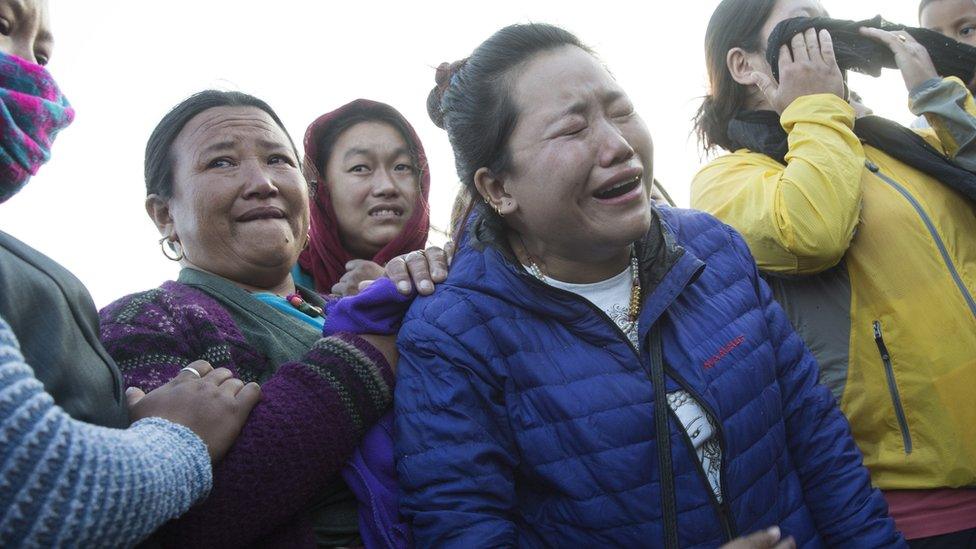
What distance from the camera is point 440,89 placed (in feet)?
7.29

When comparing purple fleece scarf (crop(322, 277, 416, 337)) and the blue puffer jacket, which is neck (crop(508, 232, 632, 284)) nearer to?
the blue puffer jacket

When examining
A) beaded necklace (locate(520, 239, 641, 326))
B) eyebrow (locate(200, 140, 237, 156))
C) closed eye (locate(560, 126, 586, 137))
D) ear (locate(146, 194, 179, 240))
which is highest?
closed eye (locate(560, 126, 586, 137))

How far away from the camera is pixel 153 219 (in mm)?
2355

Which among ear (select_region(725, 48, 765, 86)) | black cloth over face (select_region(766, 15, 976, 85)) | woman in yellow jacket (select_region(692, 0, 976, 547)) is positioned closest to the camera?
woman in yellow jacket (select_region(692, 0, 976, 547))

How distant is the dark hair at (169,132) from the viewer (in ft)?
7.43

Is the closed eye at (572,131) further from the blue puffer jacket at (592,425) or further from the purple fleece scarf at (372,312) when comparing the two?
the purple fleece scarf at (372,312)

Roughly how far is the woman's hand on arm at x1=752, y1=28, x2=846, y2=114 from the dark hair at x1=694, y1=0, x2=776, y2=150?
230 millimetres

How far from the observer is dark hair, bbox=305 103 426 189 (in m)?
3.29

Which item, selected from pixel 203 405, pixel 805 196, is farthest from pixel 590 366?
pixel 805 196

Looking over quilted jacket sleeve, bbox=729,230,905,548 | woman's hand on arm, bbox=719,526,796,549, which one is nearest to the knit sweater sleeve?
woman's hand on arm, bbox=719,526,796,549

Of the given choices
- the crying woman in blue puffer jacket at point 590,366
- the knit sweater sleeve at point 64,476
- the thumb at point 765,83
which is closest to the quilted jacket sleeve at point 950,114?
the thumb at point 765,83

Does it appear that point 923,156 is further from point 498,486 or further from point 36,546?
point 36,546

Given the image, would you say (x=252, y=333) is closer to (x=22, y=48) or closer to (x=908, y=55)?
(x=22, y=48)

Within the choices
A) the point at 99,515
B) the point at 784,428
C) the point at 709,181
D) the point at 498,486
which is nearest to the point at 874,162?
the point at 709,181
